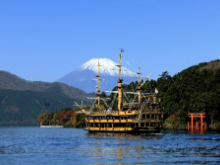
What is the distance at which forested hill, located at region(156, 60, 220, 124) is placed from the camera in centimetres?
14634

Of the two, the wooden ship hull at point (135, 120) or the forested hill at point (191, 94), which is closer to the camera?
the wooden ship hull at point (135, 120)

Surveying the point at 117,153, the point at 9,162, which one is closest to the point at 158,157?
the point at 117,153

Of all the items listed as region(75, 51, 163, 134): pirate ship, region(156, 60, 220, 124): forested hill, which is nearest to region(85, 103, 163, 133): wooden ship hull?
region(75, 51, 163, 134): pirate ship

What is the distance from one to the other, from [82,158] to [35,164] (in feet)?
24.1

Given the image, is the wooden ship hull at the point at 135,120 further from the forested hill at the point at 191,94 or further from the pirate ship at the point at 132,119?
the forested hill at the point at 191,94

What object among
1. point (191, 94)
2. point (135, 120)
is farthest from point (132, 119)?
point (191, 94)

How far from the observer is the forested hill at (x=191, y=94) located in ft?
480

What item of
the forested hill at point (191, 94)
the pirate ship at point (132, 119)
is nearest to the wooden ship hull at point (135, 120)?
the pirate ship at point (132, 119)

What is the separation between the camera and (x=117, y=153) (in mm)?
64688

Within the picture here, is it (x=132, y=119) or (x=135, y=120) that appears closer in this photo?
(x=135, y=120)

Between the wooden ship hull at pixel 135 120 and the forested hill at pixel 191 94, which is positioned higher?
the forested hill at pixel 191 94

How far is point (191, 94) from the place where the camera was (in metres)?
163

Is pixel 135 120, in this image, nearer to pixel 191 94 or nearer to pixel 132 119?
pixel 132 119

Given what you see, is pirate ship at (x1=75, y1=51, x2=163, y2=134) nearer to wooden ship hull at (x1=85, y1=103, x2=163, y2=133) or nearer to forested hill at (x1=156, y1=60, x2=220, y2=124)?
wooden ship hull at (x1=85, y1=103, x2=163, y2=133)
